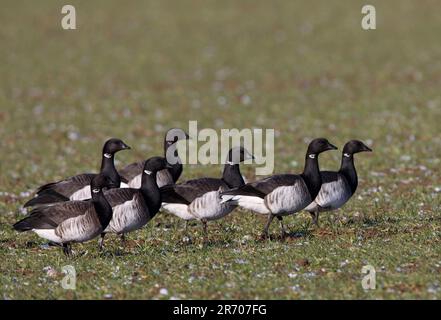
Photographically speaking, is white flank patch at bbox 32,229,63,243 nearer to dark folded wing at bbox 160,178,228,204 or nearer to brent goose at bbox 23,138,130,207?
dark folded wing at bbox 160,178,228,204

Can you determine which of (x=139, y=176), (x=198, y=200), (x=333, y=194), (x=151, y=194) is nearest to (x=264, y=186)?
(x=198, y=200)

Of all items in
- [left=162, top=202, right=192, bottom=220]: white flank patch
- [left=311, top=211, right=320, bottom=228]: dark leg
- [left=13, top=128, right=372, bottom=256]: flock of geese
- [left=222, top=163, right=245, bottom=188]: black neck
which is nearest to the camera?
[left=13, top=128, right=372, bottom=256]: flock of geese

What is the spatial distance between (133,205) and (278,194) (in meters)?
2.74

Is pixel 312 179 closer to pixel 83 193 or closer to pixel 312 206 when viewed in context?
pixel 312 206

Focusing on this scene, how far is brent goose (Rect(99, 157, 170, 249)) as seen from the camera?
51.6ft

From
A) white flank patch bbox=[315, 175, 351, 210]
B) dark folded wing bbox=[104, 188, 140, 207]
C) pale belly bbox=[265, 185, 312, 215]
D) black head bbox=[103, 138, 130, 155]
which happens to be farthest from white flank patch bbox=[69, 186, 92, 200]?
white flank patch bbox=[315, 175, 351, 210]

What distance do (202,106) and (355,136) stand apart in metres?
8.41

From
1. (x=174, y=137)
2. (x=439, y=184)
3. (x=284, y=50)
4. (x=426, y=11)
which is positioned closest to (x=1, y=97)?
(x=284, y=50)

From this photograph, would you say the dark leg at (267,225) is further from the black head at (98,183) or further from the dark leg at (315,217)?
the black head at (98,183)

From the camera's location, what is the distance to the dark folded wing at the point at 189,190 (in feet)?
55.0

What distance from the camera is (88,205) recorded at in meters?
15.2

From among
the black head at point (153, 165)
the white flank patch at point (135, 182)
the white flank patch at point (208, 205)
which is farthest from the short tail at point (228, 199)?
the white flank patch at point (135, 182)

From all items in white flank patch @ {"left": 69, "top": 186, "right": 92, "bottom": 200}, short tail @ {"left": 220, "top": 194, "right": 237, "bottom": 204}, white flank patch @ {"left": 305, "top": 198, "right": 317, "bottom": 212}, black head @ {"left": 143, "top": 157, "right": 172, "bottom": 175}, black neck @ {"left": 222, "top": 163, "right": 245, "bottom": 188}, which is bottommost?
white flank patch @ {"left": 305, "top": 198, "right": 317, "bottom": 212}

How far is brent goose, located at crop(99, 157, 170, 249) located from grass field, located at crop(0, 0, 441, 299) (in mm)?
509
